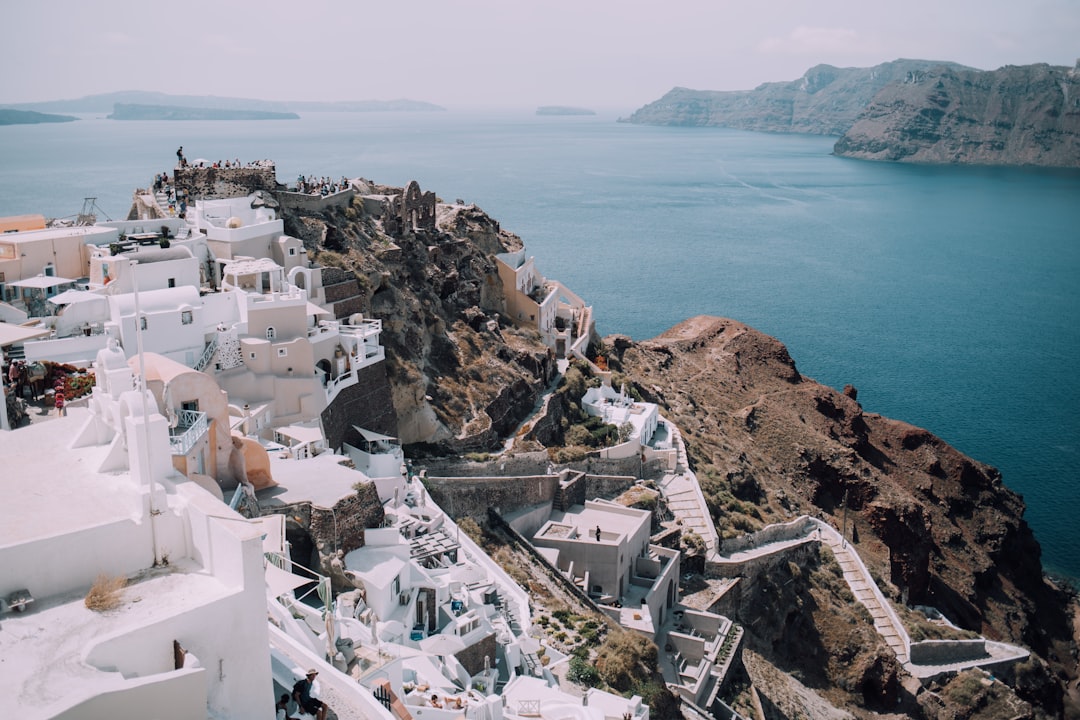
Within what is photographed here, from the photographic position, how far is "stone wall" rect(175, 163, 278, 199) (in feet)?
122

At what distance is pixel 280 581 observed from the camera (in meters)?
18.5

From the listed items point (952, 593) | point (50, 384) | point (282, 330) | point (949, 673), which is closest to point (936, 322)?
point (952, 593)

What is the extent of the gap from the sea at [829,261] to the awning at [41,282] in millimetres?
Result: 38068

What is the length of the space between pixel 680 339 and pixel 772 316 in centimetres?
2647

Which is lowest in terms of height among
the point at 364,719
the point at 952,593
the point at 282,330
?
the point at 952,593

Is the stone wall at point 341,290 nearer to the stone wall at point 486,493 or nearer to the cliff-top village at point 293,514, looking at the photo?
the cliff-top village at point 293,514

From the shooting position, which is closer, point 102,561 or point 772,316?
point 102,561

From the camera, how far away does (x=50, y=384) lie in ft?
70.1

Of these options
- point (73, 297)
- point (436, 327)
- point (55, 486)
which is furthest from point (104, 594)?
point (436, 327)

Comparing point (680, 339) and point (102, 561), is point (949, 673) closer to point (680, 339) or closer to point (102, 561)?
point (680, 339)

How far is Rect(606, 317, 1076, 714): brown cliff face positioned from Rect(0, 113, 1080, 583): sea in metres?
5.06

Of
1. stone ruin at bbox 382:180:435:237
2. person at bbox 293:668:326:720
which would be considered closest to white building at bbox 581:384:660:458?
stone ruin at bbox 382:180:435:237

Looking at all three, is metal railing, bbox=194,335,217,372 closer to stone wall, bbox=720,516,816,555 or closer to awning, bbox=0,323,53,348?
awning, bbox=0,323,53,348

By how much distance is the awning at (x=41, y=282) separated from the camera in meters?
28.7
